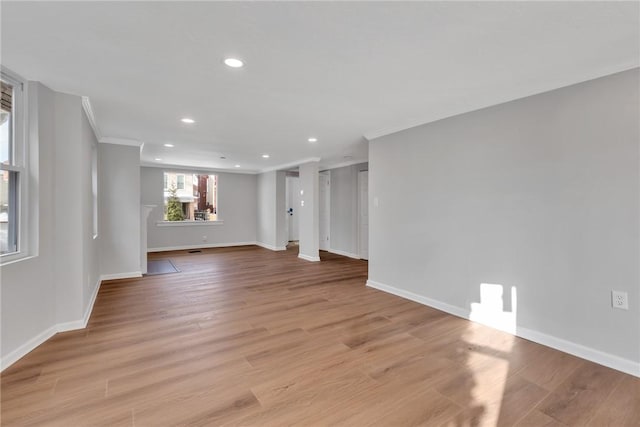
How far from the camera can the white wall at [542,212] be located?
7.22 ft

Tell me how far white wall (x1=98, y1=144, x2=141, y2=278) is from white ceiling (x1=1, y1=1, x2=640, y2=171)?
142cm

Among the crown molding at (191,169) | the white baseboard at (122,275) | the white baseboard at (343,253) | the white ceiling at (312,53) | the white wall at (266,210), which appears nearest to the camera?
the white ceiling at (312,53)

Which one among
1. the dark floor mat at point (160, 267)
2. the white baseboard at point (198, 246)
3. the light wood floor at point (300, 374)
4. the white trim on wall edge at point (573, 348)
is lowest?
the light wood floor at point (300, 374)

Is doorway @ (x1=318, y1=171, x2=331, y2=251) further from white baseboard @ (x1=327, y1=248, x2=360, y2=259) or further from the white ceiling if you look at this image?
the white ceiling

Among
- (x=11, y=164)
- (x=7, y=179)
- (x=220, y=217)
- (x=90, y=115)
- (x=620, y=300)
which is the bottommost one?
(x=620, y=300)

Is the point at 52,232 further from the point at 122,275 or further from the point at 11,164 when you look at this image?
the point at 122,275

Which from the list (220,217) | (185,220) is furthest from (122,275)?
(220,217)

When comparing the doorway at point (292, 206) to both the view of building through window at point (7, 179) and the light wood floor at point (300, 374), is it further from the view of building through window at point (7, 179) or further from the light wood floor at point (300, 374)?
the view of building through window at point (7, 179)

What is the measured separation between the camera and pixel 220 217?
834cm

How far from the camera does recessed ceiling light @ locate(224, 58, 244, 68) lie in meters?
2.11

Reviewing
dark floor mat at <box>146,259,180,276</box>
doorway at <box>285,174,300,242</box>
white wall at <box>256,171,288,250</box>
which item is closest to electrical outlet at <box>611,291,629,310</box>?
dark floor mat at <box>146,259,180,276</box>

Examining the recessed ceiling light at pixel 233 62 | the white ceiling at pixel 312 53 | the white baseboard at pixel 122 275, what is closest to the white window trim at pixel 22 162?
the white ceiling at pixel 312 53

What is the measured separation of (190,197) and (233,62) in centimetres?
663

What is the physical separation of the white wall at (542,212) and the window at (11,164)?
381 centimetres
